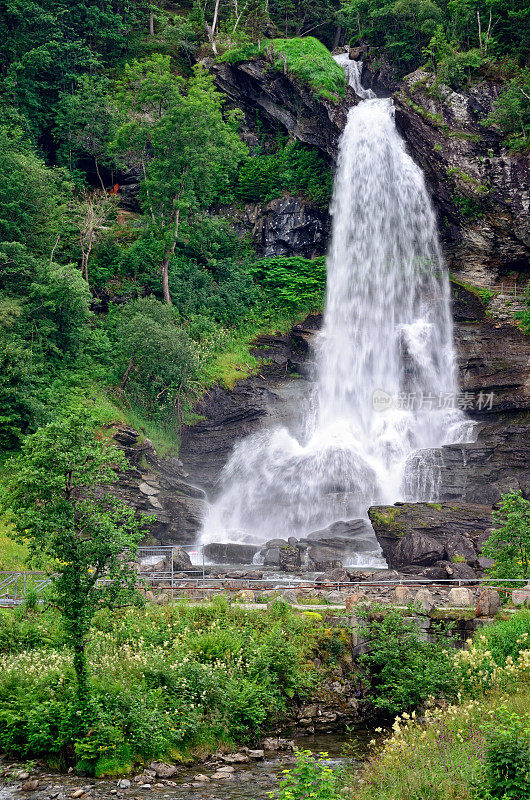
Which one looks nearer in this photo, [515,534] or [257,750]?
[257,750]

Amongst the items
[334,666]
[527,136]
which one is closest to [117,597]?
[334,666]

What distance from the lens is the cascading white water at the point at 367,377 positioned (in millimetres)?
32906

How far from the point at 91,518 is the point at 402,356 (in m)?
30.1

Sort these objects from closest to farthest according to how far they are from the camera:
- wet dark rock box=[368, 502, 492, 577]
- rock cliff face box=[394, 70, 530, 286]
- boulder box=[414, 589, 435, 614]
A: boulder box=[414, 589, 435, 614], wet dark rock box=[368, 502, 492, 577], rock cliff face box=[394, 70, 530, 286]

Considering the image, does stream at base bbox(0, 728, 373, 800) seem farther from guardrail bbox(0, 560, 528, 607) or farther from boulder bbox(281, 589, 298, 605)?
guardrail bbox(0, 560, 528, 607)

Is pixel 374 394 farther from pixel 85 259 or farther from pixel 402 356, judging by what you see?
pixel 85 259

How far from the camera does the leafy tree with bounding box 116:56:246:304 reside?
123ft

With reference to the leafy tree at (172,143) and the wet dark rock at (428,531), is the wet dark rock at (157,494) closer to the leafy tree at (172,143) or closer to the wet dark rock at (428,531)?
the wet dark rock at (428,531)

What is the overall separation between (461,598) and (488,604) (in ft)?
3.93

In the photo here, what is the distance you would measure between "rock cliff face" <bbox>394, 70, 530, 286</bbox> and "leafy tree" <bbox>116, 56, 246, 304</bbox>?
11.2 metres

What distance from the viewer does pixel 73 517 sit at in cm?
1202

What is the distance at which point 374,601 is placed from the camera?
17547 millimetres
